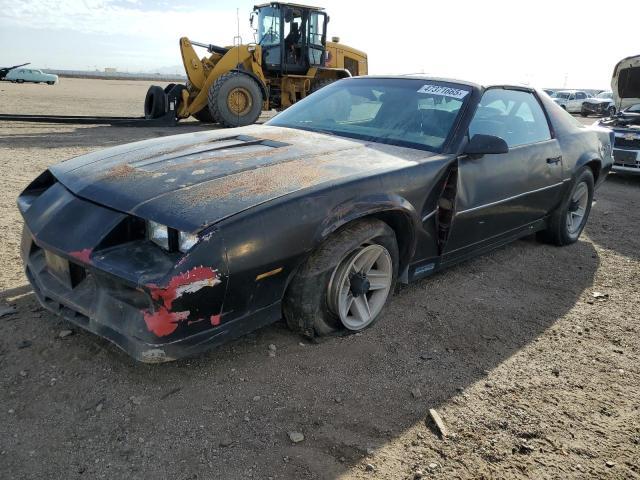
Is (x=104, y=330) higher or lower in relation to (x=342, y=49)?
lower

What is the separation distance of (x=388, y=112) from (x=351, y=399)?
2.05 metres

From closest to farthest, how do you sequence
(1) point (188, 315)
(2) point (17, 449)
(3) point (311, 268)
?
(2) point (17, 449) < (1) point (188, 315) < (3) point (311, 268)

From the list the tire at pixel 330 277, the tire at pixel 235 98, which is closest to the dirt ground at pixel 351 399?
the tire at pixel 330 277

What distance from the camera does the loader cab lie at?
40.7 feet

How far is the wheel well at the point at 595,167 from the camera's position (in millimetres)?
4832

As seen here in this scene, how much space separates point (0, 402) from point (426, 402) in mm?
1901

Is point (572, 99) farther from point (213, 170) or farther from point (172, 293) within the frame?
point (172, 293)

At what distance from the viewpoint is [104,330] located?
2270mm

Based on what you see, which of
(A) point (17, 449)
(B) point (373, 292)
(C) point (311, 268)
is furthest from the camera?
(B) point (373, 292)

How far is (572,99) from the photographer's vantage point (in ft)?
96.9

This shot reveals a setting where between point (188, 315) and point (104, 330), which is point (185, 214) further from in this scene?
point (104, 330)

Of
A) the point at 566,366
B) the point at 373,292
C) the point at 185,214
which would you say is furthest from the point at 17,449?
the point at 566,366

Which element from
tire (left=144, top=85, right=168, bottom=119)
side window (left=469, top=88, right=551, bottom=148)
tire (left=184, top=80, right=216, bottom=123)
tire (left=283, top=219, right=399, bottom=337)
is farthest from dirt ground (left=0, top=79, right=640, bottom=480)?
tire (left=184, top=80, right=216, bottom=123)

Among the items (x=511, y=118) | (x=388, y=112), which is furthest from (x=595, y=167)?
(x=388, y=112)
